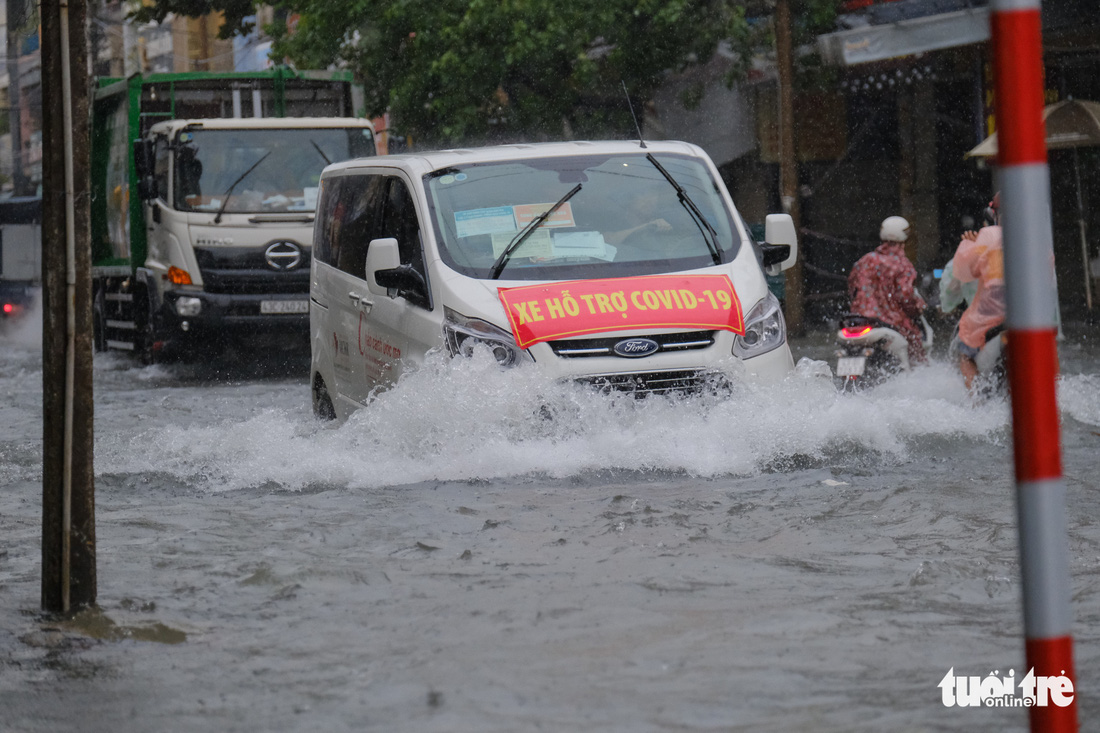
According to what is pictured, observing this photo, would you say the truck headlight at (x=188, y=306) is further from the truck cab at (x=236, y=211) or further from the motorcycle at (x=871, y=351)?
the motorcycle at (x=871, y=351)

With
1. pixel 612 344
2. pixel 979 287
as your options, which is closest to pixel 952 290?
pixel 979 287

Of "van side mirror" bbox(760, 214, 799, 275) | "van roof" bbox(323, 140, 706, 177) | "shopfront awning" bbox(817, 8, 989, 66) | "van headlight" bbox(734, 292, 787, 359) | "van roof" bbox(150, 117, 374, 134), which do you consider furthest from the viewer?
"shopfront awning" bbox(817, 8, 989, 66)

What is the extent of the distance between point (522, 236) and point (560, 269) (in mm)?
292

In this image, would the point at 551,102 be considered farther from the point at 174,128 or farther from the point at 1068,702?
the point at 1068,702

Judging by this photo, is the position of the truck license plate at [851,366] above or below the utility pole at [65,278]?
below

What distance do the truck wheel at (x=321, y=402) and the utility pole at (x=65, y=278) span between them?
520 centimetres

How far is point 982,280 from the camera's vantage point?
10391 mm

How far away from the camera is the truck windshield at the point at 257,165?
16250 mm

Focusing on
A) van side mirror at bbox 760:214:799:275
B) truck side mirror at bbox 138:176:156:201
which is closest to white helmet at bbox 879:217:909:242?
Answer: van side mirror at bbox 760:214:799:275

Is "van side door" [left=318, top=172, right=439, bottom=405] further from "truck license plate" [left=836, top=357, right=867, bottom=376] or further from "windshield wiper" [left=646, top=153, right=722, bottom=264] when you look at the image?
"truck license plate" [left=836, top=357, right=867, bottom=376]

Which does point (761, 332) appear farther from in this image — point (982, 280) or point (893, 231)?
point (893, 231)

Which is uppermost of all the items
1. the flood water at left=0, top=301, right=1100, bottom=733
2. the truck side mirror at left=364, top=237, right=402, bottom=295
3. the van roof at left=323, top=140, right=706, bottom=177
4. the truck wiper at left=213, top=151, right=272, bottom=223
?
the truck wiper at left=213, top=151, right=272, bottom=223

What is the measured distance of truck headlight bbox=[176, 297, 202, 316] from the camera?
646 inches

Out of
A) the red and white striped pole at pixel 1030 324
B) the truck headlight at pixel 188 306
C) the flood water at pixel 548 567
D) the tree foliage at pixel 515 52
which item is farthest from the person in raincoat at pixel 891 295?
the tree foliage at pixel 515 52
